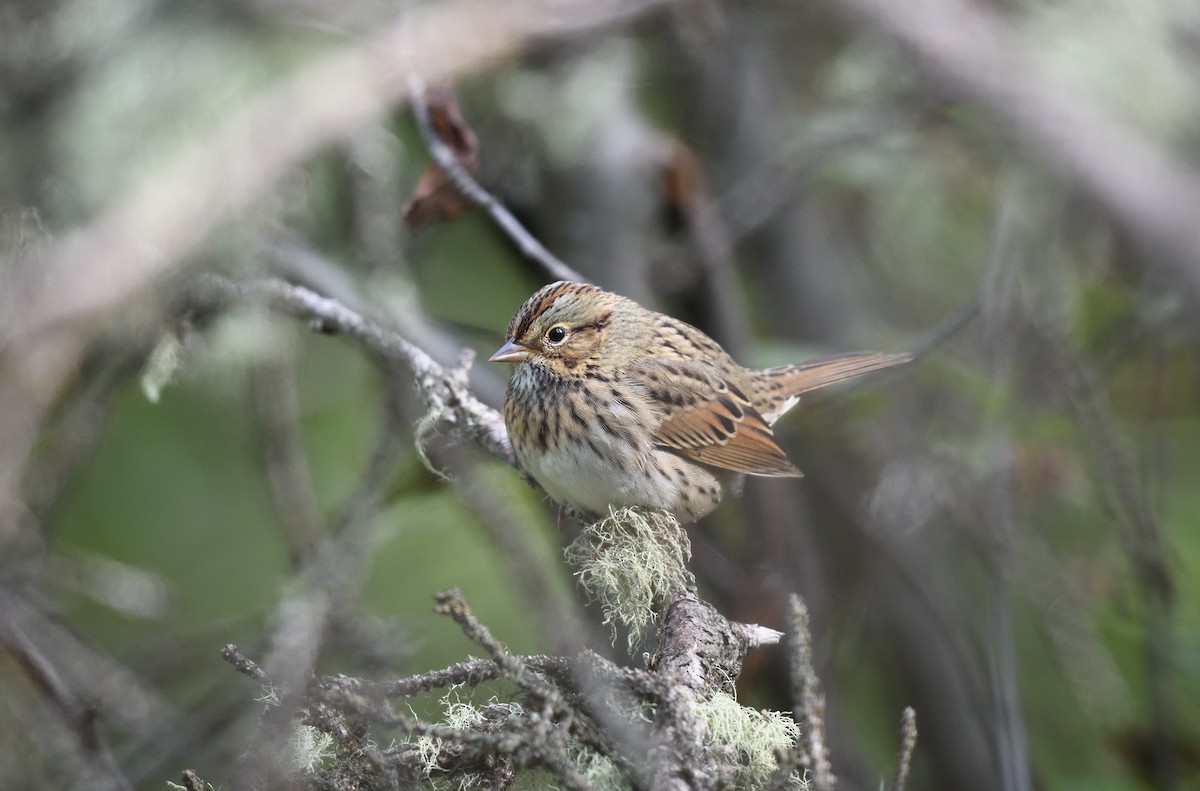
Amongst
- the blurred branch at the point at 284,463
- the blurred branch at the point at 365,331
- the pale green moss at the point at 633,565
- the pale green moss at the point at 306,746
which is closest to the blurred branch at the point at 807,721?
the pale green moss at the point at 306,746

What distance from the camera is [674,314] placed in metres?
4.69

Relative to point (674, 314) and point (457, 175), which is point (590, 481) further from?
point (674, 314)

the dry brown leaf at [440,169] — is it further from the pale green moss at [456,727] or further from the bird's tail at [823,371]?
the pale green moss at [456,727]

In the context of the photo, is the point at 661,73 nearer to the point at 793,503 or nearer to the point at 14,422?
the point at 793,503

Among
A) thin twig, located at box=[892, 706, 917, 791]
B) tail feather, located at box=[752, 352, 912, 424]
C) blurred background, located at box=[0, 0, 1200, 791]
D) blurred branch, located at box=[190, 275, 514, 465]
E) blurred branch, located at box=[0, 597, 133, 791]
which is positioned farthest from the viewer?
tail feather, located at box=[752, 352, 912, 424]

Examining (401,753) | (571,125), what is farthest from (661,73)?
(401,753)

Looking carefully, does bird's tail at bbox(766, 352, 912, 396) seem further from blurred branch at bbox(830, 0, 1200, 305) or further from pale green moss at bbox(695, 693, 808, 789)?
pale green moss at bbox(695, 693, 808, 789)

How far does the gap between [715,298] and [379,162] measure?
154 centimetres

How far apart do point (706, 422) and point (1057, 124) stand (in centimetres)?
140

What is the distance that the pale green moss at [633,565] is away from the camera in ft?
7.39

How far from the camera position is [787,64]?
5.91 metres

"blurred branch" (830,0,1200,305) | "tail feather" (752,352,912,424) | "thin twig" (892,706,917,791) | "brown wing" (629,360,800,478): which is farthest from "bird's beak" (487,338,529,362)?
"thin twig" (892,706,917,791)

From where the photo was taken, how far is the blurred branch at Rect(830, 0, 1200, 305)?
2.93 meters

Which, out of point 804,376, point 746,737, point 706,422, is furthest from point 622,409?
point 746,737
